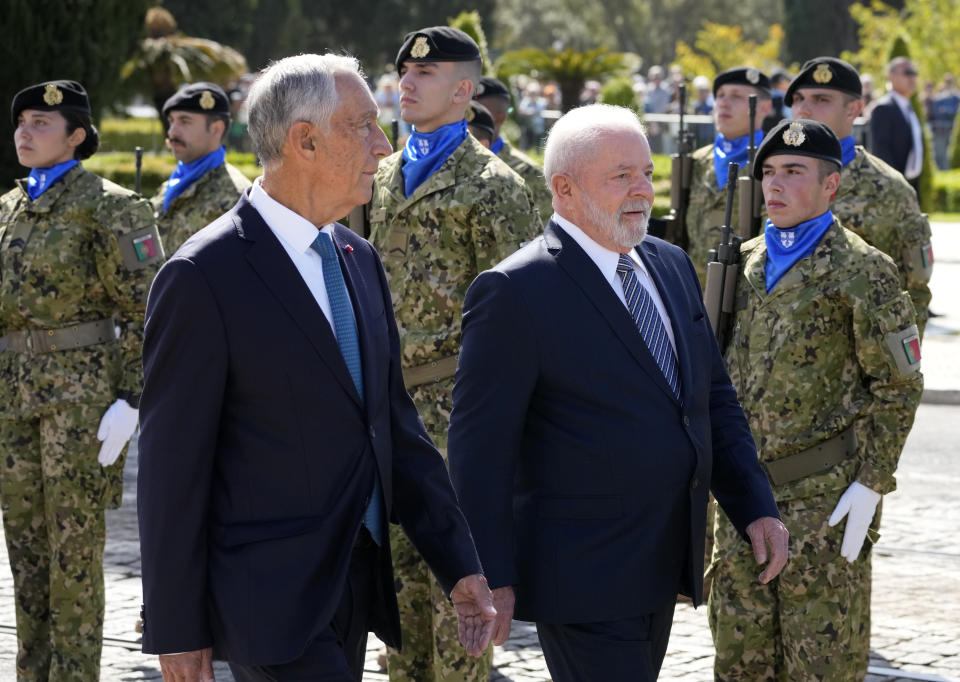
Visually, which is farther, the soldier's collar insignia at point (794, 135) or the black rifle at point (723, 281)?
the black rifle at point (723, 281)

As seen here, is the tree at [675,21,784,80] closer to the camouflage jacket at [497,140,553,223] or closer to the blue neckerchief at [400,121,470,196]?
the camouflage jacket at [497,140,553,223]

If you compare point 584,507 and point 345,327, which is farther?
point 584,507

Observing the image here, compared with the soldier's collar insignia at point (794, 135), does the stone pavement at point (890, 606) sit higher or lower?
lower

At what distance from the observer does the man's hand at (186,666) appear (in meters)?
3.38

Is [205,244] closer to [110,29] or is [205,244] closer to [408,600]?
[408,600]

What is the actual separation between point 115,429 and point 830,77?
3490 millimetres

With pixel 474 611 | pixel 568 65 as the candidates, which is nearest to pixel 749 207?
pixel 474 611

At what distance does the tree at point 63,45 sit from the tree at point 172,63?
451 inches

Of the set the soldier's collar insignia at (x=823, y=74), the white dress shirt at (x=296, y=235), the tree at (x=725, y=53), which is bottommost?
the white dress shirt at (x=296, y=235)

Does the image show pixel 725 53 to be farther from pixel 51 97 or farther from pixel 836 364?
pixel 836 364

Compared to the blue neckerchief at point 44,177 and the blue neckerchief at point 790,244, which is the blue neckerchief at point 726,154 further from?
the blue neckerchief at point 44,177

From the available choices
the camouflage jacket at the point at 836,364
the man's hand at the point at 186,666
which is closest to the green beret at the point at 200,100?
the camouflage jacket at the point at 836,364

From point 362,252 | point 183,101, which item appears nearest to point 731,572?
point 362,252

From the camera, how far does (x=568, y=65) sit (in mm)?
30797
